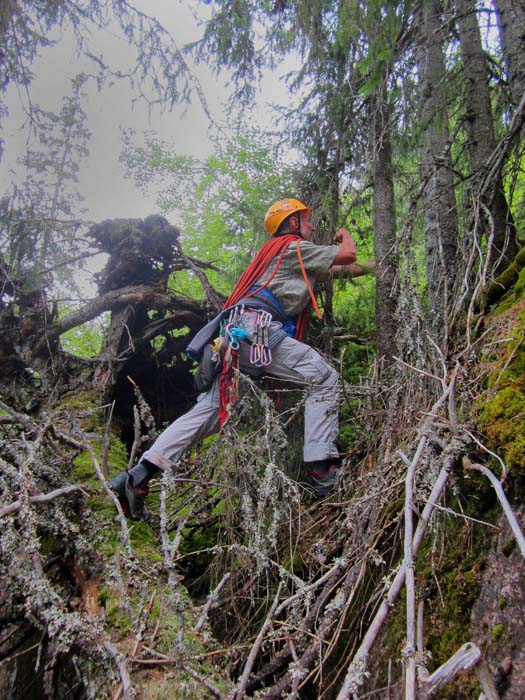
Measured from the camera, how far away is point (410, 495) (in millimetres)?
1518

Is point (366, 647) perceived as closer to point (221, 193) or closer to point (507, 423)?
point (507, 423)

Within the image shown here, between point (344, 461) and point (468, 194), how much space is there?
7.74 ft

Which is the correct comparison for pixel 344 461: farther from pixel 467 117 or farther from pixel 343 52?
pixel 343 52

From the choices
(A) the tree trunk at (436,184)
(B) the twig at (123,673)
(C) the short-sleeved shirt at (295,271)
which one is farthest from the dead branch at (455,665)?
(C) the short-sleeved shirt at (295,271)

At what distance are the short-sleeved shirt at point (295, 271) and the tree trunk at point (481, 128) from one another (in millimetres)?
1261

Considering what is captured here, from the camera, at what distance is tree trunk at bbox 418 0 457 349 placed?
368cm

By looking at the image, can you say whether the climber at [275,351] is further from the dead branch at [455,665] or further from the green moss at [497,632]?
the dead branch at [455,665]

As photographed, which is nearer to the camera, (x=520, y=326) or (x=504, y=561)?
(x=504, y=561)

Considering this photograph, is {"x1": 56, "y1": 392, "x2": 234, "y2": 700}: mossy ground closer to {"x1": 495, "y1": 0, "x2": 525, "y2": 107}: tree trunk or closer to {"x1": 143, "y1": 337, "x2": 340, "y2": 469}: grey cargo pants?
{"x1": 143, "y1": 337, "x2": 340, "y2": 469}: grey cargo pants

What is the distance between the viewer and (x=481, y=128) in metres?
4.03

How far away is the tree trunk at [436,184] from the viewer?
3.68m

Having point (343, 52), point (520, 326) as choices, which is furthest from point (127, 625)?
point (343, 52)

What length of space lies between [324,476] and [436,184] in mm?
2805

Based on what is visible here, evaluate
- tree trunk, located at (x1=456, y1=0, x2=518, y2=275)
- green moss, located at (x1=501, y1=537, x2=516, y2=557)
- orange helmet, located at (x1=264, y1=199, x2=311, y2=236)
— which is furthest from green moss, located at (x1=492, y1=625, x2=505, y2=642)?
orange helmet, located at (x1=264, y1=199, x2=311, y2=236)
